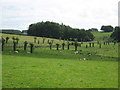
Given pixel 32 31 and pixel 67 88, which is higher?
pixel 32 31

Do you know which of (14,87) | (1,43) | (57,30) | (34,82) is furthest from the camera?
(57,30)

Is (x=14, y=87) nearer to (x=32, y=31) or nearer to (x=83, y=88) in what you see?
(x=83, y=88)

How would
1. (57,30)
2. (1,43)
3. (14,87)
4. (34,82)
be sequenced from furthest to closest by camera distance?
(57,30)
(1,43)
(34,82)
(14,87)

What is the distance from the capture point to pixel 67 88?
55.4 feet

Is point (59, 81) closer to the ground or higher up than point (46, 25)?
closer to the ground

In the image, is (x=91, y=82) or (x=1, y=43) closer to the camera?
(x=91, y=82)

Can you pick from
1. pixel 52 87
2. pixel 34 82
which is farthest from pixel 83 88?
pixel 34 82

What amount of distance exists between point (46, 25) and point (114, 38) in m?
58.8

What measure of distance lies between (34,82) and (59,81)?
8.78 ft

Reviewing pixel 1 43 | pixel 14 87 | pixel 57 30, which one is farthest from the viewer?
pixel 57 30

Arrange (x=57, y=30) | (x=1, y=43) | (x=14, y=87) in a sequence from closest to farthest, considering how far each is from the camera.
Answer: (x=14, y=87) → (x=1, y=43) → (x=57, y=30)

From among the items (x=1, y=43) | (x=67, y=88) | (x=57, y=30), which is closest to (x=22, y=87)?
(x=67, y=88)

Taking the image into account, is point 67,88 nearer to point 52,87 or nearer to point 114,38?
point 52,87

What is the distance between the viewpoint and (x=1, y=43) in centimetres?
5744
